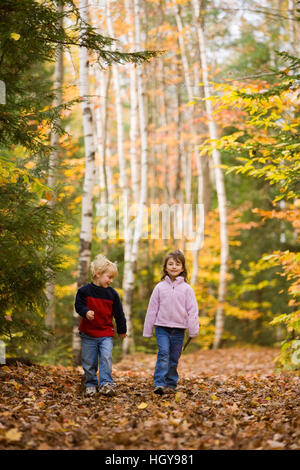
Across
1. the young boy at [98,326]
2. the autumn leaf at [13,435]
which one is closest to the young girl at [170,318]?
the young boy at [98,326]

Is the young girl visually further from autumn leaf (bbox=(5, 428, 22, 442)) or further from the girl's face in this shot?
autumn leaf (bbox=(5, 428, 22, 442))

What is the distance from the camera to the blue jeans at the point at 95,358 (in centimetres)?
565

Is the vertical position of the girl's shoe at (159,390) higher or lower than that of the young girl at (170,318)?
lower

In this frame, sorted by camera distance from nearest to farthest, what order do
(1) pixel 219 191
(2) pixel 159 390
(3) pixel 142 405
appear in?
(3) pixel 142 405 < (2) pixel 159 390 < (1) pixel 219 191

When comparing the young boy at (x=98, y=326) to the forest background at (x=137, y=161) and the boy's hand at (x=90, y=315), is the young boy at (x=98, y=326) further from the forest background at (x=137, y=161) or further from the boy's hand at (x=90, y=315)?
the forest background at (x=137, y=161)

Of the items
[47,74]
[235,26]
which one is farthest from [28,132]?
[235,26]

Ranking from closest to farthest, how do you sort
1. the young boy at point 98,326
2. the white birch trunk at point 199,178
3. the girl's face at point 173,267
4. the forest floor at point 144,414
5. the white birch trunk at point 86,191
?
the forest floor at point 144,414
the young boy at point 98,326
the girl's face at point 173,267
the white birch trunk at point 86,191
the white birch trunk at point 199,178

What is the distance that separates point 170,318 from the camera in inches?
229

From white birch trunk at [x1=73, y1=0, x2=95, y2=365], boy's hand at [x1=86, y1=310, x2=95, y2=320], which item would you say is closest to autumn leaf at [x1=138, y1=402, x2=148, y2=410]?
boy's hand at [x1=86, y1=310, x2=95, y2=320]

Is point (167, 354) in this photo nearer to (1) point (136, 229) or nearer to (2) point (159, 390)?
(2) point (159, 390)

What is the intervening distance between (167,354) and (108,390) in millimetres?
827

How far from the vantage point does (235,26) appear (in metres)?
17.0

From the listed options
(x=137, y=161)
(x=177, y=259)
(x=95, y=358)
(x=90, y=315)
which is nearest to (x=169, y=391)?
(x=95, y=358)

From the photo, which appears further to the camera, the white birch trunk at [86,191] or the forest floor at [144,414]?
the white birch trunk at [86,191]
